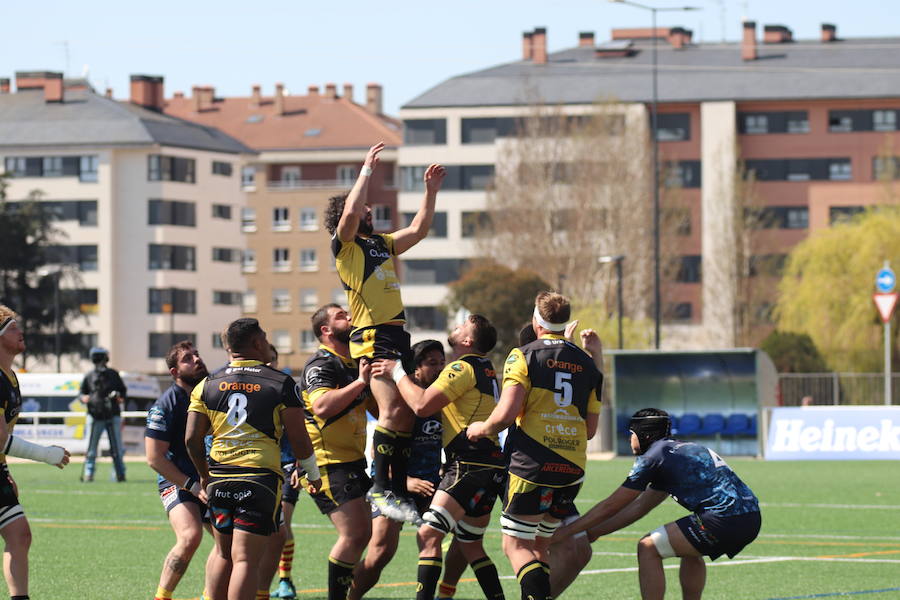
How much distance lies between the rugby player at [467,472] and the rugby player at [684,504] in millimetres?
687

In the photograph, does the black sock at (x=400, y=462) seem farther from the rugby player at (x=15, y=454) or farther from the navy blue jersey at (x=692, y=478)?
the rugby player at (x=15, y=454)

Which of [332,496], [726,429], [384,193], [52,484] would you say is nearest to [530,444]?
[332,496]

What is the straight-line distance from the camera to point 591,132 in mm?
81375

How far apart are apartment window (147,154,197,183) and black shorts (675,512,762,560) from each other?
92.9 meters

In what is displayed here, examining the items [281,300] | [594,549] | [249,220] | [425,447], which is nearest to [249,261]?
[249,220]

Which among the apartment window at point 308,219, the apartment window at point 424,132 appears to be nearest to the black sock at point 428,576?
the apartment window at point 424,132

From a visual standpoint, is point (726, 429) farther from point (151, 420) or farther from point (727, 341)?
point (727, 341)

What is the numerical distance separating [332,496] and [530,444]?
60.5 inches

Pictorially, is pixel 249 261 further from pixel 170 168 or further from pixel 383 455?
pixel 383 455

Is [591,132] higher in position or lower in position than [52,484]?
higher

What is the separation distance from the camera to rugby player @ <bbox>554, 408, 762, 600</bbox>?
1047 cm

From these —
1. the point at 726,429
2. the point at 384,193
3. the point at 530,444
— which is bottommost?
the point at 726,429

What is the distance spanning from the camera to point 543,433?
34.4 ft

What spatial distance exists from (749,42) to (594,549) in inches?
3461
